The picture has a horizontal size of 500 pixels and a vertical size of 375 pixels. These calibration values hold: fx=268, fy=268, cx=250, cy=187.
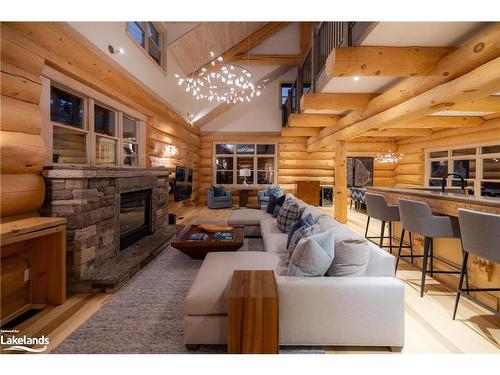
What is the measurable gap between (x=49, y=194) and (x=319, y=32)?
4.98 meters

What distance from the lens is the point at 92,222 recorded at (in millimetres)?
3104

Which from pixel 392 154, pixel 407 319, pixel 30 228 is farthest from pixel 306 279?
pixel 392 154

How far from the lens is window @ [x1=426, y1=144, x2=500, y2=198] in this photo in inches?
257

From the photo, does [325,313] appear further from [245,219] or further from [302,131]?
[302,131]

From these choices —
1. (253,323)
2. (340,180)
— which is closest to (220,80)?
(340,180)

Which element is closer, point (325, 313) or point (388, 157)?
point (325, 313)

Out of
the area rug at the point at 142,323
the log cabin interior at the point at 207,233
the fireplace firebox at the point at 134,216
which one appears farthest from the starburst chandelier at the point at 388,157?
the area rug at the point at 142,323

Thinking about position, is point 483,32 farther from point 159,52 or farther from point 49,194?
point 159,52

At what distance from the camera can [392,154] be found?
9.60 metres

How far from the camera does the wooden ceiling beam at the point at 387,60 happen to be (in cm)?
294

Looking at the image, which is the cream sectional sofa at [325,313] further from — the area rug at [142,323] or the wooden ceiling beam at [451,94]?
the wooden ceiling beam at [451,94]

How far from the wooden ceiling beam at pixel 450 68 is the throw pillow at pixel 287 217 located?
221cm

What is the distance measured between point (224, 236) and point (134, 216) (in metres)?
1.72
